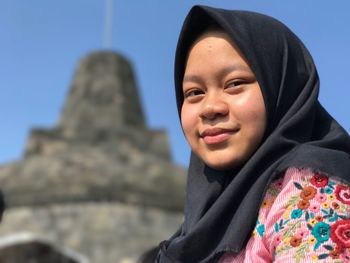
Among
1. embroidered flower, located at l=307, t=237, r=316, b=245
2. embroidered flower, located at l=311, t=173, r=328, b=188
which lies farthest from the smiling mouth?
embroidered flower, located at l=307, t=237, r=316, b=245

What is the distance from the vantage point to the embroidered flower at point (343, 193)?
58.3 inches

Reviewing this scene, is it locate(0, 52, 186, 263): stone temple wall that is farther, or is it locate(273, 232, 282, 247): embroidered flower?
locate(0, 52, 186, 263): stone temple wall

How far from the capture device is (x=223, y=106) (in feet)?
5.47

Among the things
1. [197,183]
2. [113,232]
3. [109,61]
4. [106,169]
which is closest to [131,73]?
[109,61]

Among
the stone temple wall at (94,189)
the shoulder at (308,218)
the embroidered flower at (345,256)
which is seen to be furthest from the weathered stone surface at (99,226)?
the embroidered flower at (345,256)

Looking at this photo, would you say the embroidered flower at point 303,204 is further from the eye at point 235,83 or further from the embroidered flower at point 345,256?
the eye at point 235,83

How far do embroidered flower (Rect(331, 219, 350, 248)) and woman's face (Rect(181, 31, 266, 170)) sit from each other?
0.29 m

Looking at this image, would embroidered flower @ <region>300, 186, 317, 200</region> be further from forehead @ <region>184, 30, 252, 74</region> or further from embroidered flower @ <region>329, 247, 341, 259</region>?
forehead @ <region>184, 30, 252, 74</region>

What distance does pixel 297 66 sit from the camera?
5.69ft

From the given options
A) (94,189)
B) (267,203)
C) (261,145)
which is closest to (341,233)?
(267,203)

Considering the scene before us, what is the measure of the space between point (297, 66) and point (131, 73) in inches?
525

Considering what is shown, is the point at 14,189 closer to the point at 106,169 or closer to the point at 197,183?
the point at 106,169

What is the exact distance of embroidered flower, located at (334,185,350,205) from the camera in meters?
1.48

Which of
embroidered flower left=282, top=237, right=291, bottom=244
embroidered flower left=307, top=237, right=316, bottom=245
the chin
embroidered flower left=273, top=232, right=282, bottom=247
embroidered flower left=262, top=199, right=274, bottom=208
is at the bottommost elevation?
embroidered flower left=307, top=237, right=316, bottom=245
